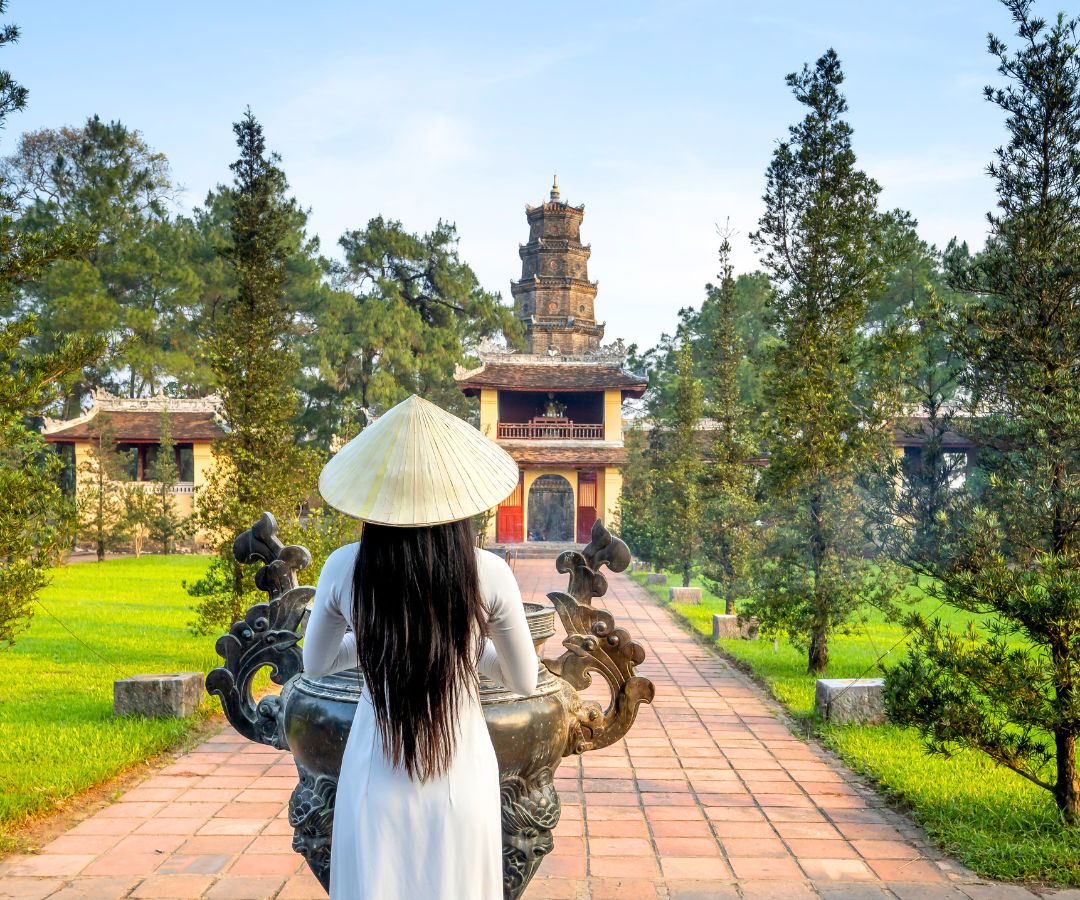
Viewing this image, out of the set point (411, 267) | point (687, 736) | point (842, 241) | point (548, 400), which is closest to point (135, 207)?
point (411, 267)

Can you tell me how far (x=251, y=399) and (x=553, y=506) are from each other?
67.3 feet

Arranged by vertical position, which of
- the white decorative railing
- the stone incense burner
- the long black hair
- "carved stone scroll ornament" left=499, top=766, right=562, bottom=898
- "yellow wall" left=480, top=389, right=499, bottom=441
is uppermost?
"yellow wall" left=480, top=389, right=499, bottom=441

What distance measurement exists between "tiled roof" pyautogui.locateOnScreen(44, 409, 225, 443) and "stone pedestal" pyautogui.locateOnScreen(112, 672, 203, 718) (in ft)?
68.5

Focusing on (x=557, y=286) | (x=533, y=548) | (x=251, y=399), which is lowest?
(x=533, y=548)

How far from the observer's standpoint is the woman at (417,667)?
2.07 metres

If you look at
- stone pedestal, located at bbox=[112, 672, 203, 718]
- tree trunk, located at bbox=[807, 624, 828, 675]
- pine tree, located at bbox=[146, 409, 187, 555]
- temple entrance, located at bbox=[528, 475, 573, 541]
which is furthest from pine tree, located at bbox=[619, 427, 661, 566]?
stone pedestal, located at bbox=[112, 672, 203, 718]

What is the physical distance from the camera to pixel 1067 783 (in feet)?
14.8

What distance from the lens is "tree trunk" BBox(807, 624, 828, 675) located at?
8844 mm

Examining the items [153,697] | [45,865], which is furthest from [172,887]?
[153,697]

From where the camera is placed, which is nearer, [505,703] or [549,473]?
[505,703]

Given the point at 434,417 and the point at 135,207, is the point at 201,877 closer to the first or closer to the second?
the point at 434,417

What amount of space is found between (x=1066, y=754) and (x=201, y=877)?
3890 mm

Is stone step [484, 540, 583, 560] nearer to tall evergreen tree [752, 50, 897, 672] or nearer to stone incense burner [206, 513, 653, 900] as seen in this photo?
tall evergreen tree [752, 50, 897, 672]

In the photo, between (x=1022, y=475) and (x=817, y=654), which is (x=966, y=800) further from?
(x=817, y=654)
